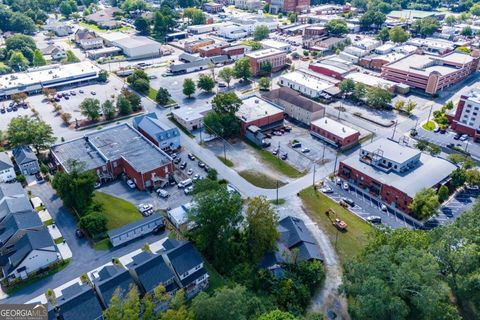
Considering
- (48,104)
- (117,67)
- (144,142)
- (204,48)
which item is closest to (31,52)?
(117,67)

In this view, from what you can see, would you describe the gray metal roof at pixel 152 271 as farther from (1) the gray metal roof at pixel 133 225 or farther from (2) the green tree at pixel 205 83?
(2) the green tree at pixel 205 83

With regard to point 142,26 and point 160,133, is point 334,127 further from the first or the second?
point 142,26

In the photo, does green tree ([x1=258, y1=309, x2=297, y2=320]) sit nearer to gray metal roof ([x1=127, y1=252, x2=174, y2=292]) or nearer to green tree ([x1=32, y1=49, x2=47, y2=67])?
gray metal roof ([x1=127, y1=252, x2=174, y2=292])

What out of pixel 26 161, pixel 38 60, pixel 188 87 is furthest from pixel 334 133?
pixel 38 60

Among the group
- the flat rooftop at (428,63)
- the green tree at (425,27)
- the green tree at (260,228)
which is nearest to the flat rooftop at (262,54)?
the flat rooftop at (428,63)

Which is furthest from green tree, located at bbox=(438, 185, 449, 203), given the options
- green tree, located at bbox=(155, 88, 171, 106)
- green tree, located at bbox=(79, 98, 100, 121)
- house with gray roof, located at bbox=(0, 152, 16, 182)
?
house with gray roof, located at bbox=(0, 152, 16, 182)

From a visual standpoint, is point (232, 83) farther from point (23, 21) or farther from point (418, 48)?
point (23, 21)
